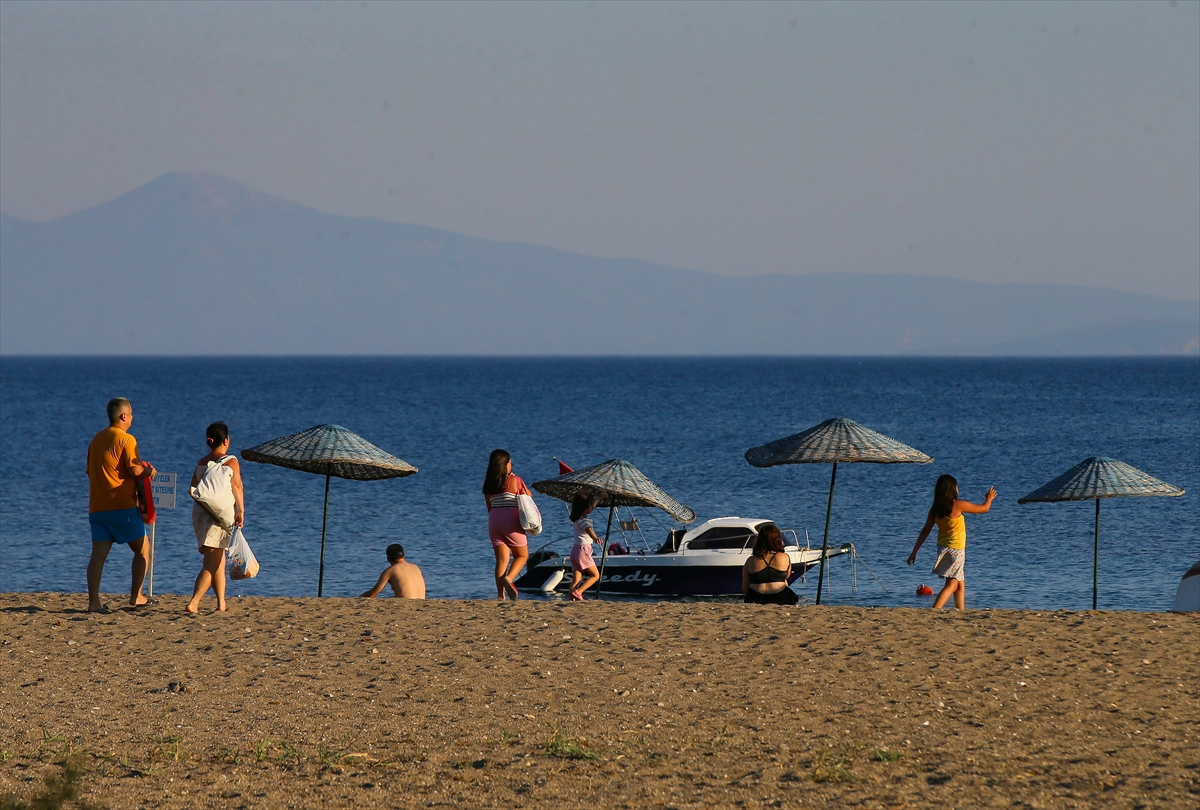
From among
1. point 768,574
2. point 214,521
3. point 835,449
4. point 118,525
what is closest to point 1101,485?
point 835,449

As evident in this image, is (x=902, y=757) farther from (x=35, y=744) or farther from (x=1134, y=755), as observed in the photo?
(x=35, y=744)

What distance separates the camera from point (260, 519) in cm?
3253

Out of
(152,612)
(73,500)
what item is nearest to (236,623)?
(152,612)

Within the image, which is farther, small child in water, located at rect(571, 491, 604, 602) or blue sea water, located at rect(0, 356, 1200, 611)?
blue sea water, located at rect(0, 356, 1200, 611)

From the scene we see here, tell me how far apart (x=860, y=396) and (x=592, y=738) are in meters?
103

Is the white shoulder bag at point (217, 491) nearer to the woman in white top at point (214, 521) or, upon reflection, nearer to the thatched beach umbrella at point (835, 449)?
the woman in white top at point (214, 521)

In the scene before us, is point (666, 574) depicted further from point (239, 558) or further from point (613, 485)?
point (239, 558)

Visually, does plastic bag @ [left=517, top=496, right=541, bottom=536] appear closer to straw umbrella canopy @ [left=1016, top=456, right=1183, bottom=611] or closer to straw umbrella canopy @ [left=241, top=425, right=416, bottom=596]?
straw umbrella canopy @ [left=241, top=425, right=416, bottom=596]

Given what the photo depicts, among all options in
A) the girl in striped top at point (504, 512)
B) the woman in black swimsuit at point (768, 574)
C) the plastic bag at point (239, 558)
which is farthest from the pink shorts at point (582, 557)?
the plastic bag at point (239, 558)

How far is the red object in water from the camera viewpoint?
36.2 feet

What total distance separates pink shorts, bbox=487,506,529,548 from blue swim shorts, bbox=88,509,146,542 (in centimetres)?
349

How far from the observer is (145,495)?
11.0m

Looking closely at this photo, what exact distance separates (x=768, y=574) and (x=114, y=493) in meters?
6.05

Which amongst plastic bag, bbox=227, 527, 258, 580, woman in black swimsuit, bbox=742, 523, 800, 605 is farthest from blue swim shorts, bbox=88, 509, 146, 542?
woman in black swimsuit, bbox=742, 523, 800, 605
